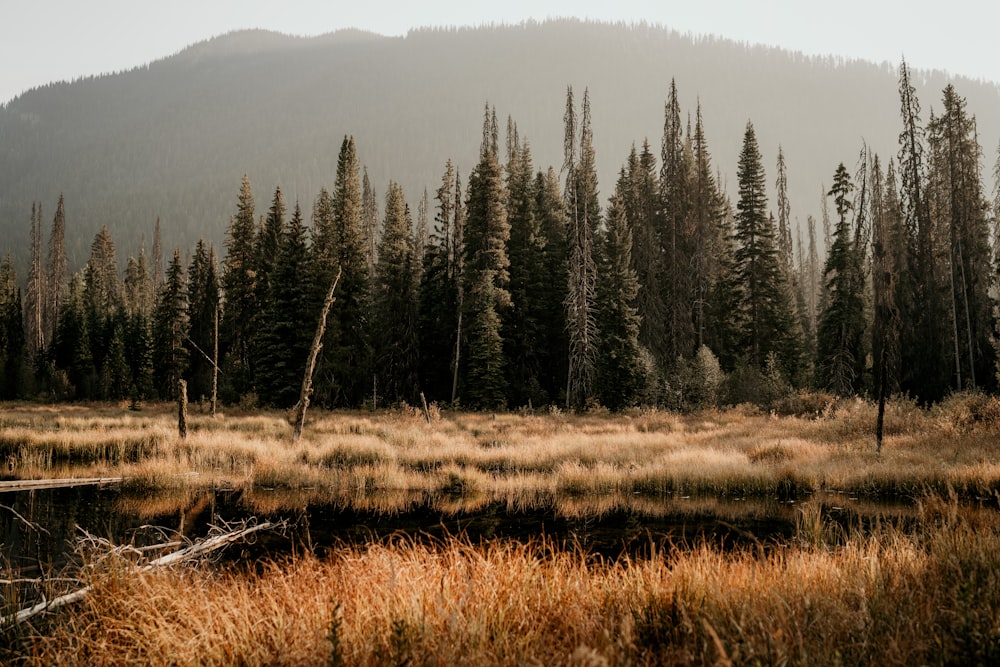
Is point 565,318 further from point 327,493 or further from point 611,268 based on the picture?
point 327,493

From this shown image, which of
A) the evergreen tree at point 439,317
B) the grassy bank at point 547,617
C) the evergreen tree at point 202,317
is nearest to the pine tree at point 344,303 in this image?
the evergreen tree at point 439,317

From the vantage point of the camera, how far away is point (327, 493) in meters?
14.5

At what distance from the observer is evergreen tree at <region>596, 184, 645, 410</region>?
40094 millimetres

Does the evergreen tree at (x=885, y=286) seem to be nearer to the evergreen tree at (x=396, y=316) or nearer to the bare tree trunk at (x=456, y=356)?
the bare tree trunk at (x=456, y=356)

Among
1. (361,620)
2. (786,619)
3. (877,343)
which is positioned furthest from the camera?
(877,343)

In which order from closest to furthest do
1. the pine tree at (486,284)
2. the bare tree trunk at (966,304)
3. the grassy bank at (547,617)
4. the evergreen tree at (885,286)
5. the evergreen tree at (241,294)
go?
the grassy bank at (547,617) < the evergreen tree at (885,286) < the bare tree trunk at (966,304) < the pine tree at (486,284) < the evergreen tree at (241,294)

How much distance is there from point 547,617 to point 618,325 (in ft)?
124

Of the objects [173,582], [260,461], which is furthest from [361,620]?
[260,461]

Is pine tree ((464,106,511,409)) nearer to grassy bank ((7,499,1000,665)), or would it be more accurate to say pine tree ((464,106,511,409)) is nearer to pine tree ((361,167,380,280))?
pine tree ((361,167,380,280))

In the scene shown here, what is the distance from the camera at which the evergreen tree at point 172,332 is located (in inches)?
1962

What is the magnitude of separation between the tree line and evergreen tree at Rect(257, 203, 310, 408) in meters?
0.14

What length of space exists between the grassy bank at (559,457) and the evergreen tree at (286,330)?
15.4 metres

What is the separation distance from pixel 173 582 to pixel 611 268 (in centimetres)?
3880

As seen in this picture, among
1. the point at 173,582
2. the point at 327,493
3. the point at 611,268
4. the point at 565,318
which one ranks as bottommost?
the point at 327,493
